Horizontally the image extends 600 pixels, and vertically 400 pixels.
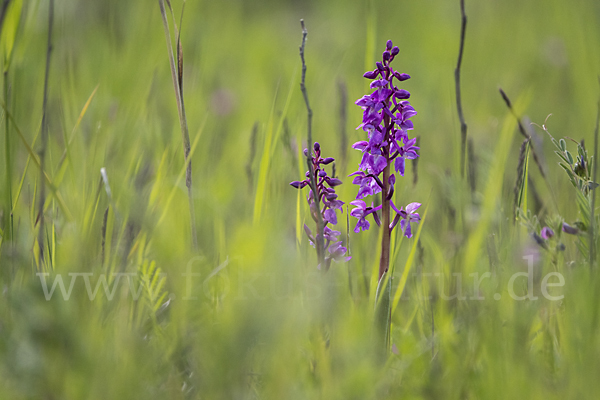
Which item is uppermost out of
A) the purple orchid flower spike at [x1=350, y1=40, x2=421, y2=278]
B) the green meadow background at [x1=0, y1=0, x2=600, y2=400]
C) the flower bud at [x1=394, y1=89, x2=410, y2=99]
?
the flower bud at [x1=394, y1=89, x2=410, y2=99]

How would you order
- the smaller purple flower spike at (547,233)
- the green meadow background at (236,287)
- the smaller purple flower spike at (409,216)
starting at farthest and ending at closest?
the smaller purple flower spike at (409,216), the smaller purple flower spike at (547,233), the green meadow background at (236,287)

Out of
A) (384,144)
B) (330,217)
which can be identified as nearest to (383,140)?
(384,144)

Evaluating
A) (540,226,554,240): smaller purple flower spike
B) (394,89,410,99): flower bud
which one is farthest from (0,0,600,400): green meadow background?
(394,89,410,99): flower bud

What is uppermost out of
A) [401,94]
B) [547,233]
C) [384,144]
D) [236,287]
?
[401,94]

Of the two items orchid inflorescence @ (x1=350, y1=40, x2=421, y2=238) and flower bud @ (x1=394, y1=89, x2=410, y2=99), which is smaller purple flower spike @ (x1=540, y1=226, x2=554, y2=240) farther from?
flower bud @ (x1=394, y1=89, x2=410, y2=99)

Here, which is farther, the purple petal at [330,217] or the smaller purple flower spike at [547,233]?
the purple petal at [330,217]

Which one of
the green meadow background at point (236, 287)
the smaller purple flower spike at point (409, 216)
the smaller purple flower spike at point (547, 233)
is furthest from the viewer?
the smaller purple flower spike at point (409, 216)

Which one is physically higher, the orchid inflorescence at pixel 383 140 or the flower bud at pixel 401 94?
the flower bud at pixel 401 94

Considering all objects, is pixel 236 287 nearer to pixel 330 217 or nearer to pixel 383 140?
pixel 330 217

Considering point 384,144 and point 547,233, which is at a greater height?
point 384,144

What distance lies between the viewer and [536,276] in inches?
52.0

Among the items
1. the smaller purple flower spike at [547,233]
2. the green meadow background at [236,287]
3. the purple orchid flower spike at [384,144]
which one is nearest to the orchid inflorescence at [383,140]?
the purple orchid flower spike at [384,144]

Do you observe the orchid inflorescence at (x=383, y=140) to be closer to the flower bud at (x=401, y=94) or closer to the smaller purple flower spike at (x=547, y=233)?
the flower bud at (x=401, y=94)

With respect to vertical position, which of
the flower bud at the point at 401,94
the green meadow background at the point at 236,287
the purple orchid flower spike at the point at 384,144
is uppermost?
the flower bud at the point at 401,94
